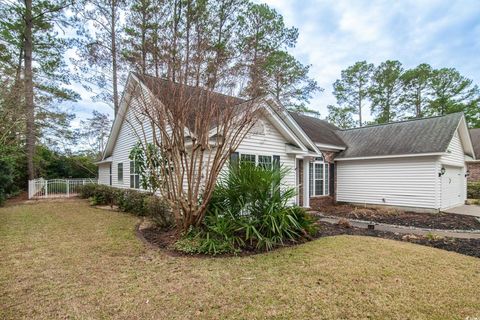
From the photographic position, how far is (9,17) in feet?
51.8

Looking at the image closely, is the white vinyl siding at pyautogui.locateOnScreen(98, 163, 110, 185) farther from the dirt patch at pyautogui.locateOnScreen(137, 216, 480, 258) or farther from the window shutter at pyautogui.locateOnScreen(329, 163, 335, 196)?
the window shutter at pyautogui.locateOnScreen(329, 163, 335, 196)

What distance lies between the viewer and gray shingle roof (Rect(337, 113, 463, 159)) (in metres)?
11.7

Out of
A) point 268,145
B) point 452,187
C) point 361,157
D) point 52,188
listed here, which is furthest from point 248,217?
point 52,188

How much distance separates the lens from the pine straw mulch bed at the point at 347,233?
5.84 m

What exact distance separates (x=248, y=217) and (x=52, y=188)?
17.2 metres

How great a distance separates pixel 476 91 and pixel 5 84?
41.1m

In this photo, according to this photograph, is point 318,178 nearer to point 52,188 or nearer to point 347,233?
point 347,233

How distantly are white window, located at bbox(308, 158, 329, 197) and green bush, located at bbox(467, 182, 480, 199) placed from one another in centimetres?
1273

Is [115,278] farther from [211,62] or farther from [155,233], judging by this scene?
[211,62]

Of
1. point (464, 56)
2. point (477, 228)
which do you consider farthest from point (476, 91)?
point (477, 228)

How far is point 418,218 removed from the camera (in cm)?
1034

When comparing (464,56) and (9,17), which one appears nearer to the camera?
(9,17)

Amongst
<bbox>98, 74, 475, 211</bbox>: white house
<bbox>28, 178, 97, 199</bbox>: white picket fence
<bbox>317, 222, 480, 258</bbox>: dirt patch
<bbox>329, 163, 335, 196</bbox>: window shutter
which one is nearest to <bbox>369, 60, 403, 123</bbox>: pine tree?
<bbox>98, 74, 475, 211</bbox>: white house

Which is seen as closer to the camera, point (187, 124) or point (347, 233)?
point (187, 124)
